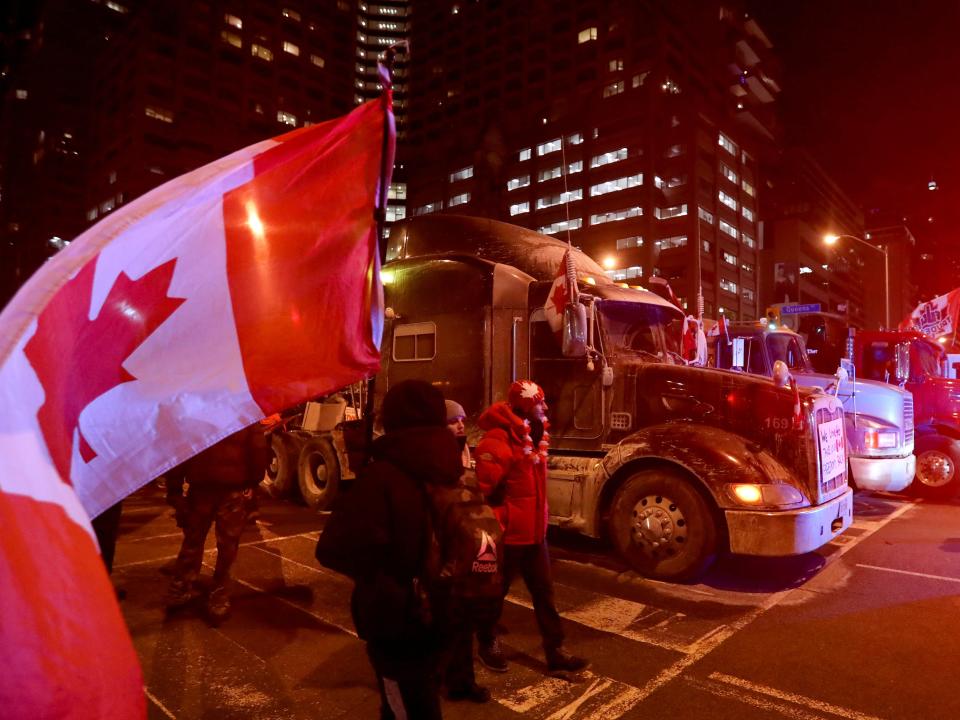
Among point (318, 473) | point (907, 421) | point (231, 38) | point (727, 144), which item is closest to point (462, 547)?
point (318, 473)

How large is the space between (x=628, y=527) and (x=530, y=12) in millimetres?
107626

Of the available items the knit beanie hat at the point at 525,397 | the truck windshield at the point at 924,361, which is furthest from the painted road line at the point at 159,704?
the truck windshield at the point at 924,361

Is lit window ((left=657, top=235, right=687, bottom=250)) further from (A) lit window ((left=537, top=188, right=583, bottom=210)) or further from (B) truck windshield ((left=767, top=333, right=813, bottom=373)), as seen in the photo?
(B) truck windshield ((left=767, top=333, right=813, bottom=373))

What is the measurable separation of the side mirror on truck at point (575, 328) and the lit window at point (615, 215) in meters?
75.5

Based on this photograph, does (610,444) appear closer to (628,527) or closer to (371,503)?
(628,527)

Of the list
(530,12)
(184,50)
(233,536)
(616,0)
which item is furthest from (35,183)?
(233,536)

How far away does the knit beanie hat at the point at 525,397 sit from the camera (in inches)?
167

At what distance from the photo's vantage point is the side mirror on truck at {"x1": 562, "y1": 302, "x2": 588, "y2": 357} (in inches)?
244

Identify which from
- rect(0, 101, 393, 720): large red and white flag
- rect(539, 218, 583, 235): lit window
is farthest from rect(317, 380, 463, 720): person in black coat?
rect(539, 218, 583, 235): lit window

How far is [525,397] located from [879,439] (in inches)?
293

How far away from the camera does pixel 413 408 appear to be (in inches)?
97.9

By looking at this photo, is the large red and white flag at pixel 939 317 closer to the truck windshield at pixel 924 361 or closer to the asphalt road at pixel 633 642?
the truck windshield at pixel 924 361

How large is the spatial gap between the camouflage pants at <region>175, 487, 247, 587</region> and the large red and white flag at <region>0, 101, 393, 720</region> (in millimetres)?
2815

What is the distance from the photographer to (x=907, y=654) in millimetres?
4422
